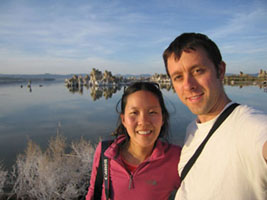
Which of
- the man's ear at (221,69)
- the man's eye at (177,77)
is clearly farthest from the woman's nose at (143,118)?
the man's ear at (221,69)

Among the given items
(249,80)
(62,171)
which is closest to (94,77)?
(249,80)

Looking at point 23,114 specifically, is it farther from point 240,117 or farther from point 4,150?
point 240,117

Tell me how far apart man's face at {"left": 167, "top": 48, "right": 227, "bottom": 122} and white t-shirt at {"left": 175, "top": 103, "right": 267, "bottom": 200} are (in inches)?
9.4

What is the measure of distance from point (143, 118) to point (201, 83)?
58cm

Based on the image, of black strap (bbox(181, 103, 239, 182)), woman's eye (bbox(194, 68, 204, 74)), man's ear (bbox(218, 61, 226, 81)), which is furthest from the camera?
man's ear (bbox(218, 61, 226, 81))

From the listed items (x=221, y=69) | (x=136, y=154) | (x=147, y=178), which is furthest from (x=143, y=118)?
(x=221, y=69)

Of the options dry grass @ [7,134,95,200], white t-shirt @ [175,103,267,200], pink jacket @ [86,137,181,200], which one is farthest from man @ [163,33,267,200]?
dry grass @ [7,134,95,200]

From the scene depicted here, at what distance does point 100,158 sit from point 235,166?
1.22 m

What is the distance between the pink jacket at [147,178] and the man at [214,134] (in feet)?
0.63

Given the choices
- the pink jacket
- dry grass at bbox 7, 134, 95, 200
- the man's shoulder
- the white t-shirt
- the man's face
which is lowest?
dry grass at bbox 7, 134, 95, 200

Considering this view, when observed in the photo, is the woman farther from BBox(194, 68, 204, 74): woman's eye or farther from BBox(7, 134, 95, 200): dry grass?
BBox(7, 134, 95, 200): dry grass

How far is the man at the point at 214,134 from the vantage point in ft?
3.10

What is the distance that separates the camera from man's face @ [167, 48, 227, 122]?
1.38 m

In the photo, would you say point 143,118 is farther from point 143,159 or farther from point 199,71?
point 199,71
